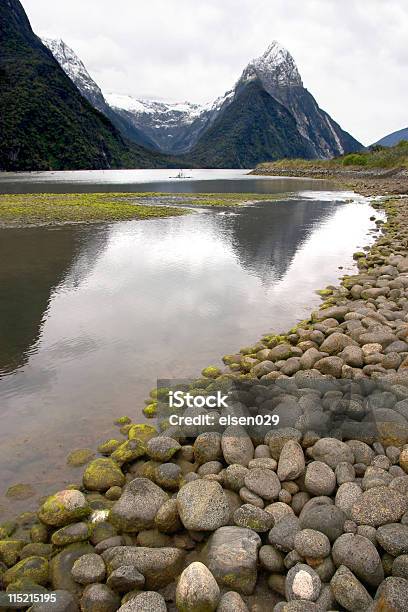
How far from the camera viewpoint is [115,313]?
51.1 feet

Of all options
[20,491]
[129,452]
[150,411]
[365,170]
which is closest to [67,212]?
[150,411]

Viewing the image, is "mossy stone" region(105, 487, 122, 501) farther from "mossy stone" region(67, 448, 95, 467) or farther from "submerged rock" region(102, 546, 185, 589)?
"submerged rock" region(102, 546, 185, 589)

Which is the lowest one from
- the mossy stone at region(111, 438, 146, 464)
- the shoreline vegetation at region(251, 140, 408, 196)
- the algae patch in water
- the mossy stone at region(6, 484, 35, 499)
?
the mossy stone at region(6, 484, 35, 499)

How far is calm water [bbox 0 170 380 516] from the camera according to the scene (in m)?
8.94

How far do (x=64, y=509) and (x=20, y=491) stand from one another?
1262 mm

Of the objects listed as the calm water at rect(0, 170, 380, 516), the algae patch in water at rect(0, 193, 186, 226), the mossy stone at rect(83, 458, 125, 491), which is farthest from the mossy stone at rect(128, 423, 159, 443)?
the algae patch in water at rect(0, 193, 186, 226)

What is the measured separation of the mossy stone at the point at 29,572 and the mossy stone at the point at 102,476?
154 centimetres

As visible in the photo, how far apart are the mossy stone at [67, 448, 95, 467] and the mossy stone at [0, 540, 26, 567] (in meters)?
1.84

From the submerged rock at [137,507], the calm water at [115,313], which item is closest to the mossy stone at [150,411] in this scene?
the calm water at [115,313]

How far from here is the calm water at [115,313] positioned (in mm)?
8938

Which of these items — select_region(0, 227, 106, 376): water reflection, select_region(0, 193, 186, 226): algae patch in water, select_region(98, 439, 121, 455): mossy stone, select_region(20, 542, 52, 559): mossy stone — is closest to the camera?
select_region(20, 542, 52, 559): mossy stone

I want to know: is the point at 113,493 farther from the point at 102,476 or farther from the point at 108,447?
the point at 108,447

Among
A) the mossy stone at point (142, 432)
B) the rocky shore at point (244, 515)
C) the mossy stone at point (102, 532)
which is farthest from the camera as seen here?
the mossy stone at point (142, 432)

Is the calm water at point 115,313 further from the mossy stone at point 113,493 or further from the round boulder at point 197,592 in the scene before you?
the round boulder at point 197,592
